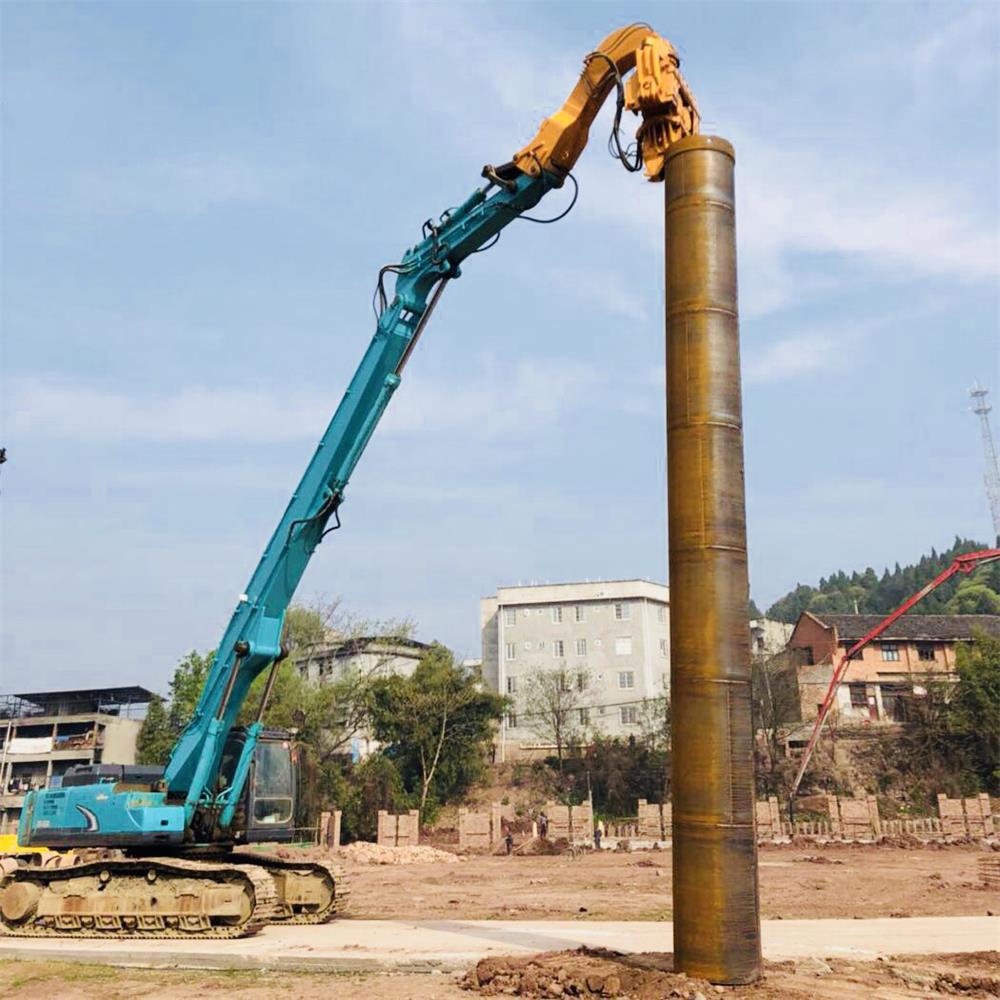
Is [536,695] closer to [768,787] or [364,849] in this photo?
[768,787]

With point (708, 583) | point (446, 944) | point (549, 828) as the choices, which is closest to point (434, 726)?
point (549, 828)

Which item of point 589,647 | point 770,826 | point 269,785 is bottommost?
point 770,826

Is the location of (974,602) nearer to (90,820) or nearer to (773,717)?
(773,717)

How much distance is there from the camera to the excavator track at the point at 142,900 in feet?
45.7

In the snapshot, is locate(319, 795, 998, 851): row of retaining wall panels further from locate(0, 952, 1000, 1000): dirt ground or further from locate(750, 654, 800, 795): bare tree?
locate(0, 952, 1000, 1000): dirt ground

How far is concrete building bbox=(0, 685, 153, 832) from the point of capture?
58.8m

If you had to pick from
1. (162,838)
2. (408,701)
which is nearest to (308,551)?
(162,838)

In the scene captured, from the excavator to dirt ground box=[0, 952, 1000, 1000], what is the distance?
1.94 meters

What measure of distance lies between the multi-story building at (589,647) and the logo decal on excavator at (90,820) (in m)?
47.1

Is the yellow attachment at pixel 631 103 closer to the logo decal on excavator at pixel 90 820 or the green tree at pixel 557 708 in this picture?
the logo decal on excavator at pixel 90 820

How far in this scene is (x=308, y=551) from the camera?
14.9m

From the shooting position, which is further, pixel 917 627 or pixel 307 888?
pixel 917 627

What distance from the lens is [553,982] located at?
919cm

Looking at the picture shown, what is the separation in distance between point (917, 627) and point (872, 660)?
5404 mm
